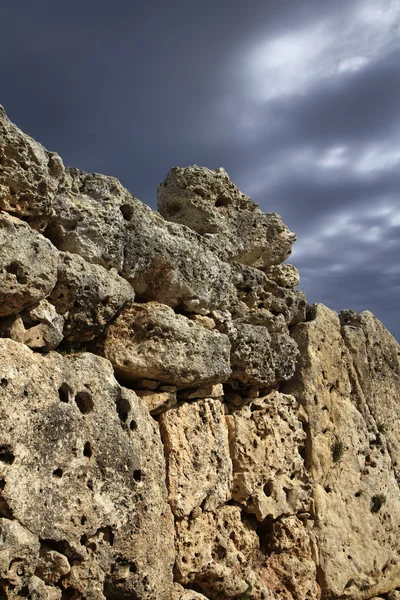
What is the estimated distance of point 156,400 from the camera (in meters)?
5.27

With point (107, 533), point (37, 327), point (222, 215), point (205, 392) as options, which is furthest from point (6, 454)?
point (222, 215)

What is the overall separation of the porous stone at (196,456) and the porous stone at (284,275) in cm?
236

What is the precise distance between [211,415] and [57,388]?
201cm

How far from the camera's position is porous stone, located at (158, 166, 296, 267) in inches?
271

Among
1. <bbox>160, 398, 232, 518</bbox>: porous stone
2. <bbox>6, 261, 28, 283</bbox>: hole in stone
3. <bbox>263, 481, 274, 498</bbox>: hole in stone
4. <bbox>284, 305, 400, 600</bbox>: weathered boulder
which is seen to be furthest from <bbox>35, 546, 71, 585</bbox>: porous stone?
<bbox>284, 305, 400, 600</bbox>: weathered boulder

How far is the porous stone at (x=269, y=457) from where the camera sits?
6.05m

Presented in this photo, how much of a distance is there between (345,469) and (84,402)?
167 inches

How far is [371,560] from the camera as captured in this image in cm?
713

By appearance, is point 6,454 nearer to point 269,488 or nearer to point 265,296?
point 269,488

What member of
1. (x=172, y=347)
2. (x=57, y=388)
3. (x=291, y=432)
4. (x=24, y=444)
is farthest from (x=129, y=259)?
(x=291, y=432)

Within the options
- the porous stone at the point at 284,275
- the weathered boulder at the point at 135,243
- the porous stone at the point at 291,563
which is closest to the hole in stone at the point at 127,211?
the weathered boulder at the point at 135,243

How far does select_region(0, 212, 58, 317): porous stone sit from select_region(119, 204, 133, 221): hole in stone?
1.30 meters

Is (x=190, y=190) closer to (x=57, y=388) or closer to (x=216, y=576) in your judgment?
(x=57, y=388)

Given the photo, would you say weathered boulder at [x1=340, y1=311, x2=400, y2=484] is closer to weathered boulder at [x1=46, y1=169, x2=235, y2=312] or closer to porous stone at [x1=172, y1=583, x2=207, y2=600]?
weathered boulder at [x1=46, y1=169, x2=235, y2=312]
